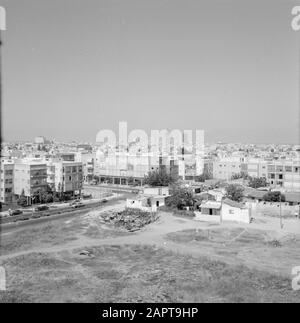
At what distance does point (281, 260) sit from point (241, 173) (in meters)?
24.9

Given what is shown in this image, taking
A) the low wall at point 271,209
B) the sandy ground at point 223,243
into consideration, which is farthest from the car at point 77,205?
the low wall at point 271,209

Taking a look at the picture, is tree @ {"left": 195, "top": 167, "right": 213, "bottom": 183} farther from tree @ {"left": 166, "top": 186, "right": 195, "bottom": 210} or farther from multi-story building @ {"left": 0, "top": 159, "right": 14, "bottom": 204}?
multi-story building @ {"left": 0, "top": 159, "right": 14, "bottom": 204}

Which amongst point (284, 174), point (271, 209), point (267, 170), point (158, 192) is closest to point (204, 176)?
point (267, 170)

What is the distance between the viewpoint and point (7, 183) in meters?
23.5

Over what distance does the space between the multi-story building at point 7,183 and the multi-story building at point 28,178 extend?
0.26 meters

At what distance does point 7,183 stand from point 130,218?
9.88 metres

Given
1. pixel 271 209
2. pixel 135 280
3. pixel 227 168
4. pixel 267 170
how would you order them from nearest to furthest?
pixel 135 280, pixel 271 209, pixel 267 170, pixel 227 168

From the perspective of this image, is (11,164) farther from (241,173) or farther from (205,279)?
(241,173)

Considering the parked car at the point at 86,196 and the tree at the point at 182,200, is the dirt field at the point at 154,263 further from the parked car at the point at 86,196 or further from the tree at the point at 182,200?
the parked car at the point at 86,196

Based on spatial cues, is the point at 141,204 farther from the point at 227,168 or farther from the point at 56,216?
the point at 227,168

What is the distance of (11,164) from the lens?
2384 cm

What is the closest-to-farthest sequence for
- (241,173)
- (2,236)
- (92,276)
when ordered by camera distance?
(92,276) → (2,236) → (241,173)
